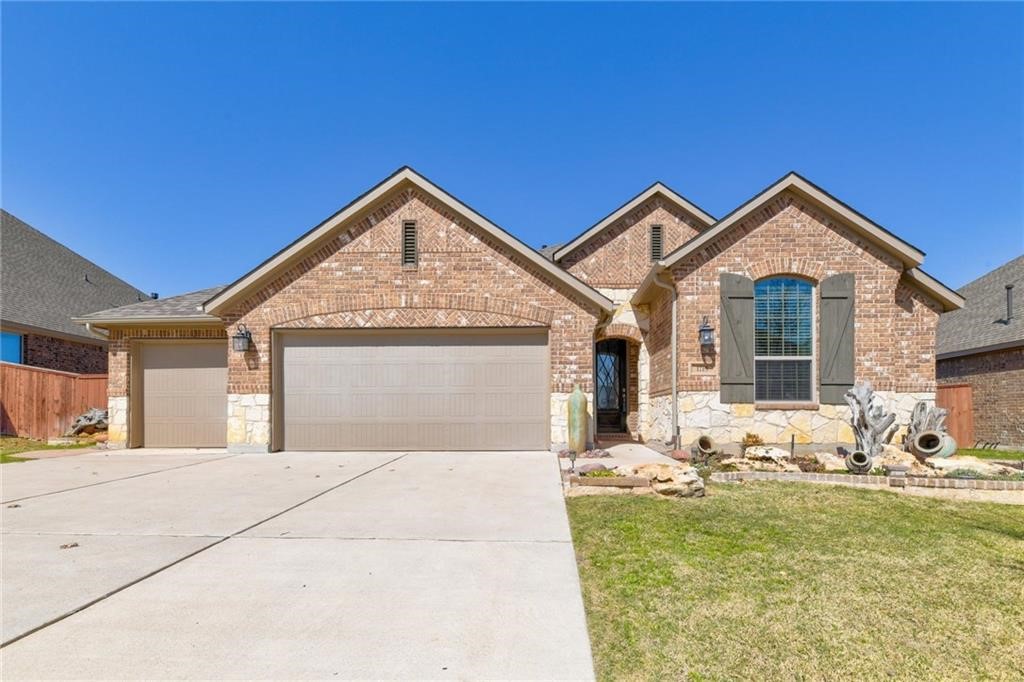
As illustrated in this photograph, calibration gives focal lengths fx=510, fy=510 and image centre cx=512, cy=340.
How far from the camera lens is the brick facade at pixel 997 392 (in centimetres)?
1302

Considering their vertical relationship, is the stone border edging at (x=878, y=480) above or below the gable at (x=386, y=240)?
below

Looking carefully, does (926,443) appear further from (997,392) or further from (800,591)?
(800,591)

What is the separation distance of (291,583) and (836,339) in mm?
10223

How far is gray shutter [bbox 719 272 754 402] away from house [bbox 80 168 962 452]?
0.03m

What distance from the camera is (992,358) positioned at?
14.0 metres

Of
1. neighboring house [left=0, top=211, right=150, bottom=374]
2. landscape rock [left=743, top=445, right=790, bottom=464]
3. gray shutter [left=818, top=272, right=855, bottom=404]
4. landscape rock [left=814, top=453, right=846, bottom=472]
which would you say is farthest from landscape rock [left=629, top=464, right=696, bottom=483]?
neighboring house [left=0, top=211, right=150, bottom=374]

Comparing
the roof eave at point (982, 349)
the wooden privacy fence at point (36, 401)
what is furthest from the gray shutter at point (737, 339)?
the wooden privacy fence at point (36, 401)

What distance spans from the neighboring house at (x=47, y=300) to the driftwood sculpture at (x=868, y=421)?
68.0ft

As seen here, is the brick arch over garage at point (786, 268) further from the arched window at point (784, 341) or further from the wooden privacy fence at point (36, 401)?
the wooden privacy fence at point (36, 401)

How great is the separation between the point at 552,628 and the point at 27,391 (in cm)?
1636

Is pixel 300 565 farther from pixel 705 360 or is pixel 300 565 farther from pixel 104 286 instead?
pixel 104 286

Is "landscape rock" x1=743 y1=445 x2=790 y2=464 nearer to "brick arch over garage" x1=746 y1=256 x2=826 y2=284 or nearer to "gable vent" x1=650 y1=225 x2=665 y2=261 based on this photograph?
"brick arch over garage" x1=746 y1=256 x2=826 y2=284

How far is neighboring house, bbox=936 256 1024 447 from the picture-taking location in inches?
517

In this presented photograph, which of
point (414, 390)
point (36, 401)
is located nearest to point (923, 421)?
point (414, 390)
